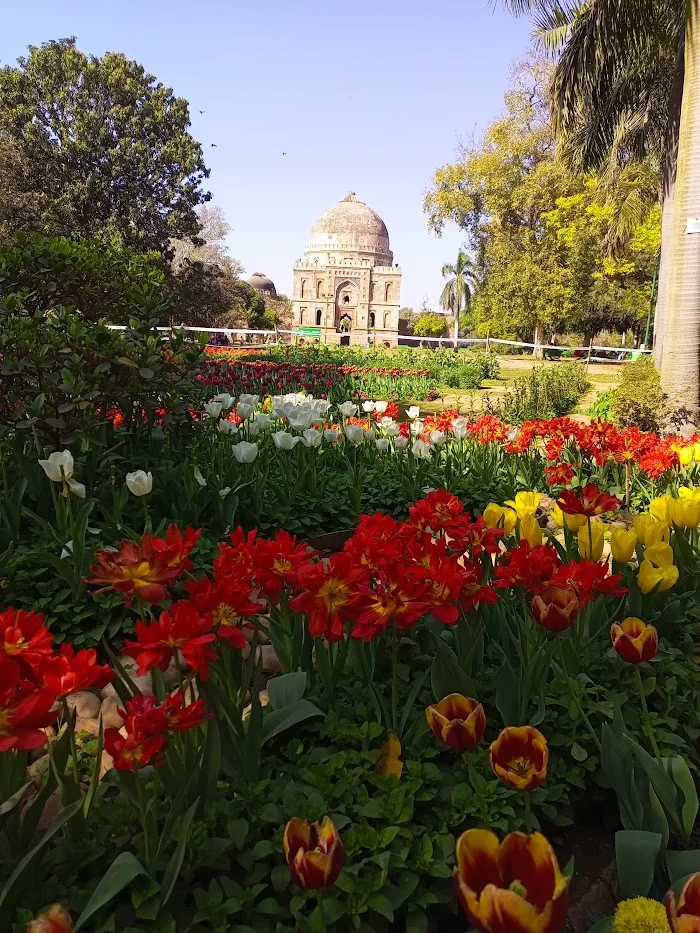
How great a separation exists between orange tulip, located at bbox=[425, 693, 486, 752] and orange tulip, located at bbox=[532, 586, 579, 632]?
0.32m

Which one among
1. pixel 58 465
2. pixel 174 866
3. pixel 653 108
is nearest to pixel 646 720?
pixel 174 866

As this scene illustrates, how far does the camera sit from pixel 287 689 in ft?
6.30

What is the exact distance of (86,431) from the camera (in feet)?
11.3

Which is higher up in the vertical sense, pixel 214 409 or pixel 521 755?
pixel 214 409

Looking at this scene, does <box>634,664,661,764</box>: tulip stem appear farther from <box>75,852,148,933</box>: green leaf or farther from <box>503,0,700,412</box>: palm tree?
<box>503,0,700,412</box>: palm tree

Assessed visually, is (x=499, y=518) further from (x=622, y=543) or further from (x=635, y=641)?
(x=635, y=641)

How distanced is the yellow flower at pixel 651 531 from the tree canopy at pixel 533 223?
25810mm

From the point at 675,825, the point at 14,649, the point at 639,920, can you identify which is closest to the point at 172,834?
the point at 14,649

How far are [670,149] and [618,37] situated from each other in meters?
2.42

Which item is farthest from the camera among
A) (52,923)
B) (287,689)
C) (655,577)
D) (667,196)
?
(667,196)

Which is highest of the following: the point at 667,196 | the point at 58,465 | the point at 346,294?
the point at 346,294

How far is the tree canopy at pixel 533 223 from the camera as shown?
26.6 meters

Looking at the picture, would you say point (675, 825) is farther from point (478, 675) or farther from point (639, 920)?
point (478, 675)

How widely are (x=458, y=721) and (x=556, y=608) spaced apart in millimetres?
415
